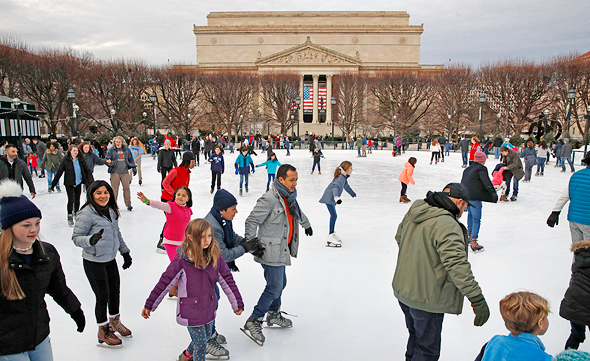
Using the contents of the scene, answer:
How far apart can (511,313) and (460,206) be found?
3.29ft

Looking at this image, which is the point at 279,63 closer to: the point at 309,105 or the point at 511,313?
the point at 309,105

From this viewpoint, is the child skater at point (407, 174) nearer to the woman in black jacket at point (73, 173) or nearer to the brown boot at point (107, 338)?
the woman in black jacket at point (73, 173)

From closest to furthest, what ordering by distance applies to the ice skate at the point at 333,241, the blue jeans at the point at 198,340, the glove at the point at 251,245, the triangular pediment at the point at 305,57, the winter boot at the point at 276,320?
the blue jeans at the point at 198,340, the glove at the point at 251,245, the winter boot at the point at 276,320, the ice skate at the point at 333,241, the triangular pediment at the point at 305,57

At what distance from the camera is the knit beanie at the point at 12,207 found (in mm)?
2111

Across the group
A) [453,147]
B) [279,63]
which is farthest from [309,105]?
[453,147]

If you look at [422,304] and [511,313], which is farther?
[422,304]

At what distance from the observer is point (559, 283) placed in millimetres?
4863

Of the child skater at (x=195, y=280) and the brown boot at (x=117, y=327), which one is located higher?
the child skater at (x=195, y=280)

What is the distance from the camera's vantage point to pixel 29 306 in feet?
6.93

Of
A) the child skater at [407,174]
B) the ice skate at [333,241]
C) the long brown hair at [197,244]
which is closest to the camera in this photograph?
the long brown hair at [197,244]

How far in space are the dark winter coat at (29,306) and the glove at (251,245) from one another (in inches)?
55.2

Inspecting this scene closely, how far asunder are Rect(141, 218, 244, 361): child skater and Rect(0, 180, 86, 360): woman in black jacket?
0.70 m

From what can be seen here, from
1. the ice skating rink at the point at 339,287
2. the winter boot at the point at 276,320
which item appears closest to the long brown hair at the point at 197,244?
the ice skating rink at the point at 339,287

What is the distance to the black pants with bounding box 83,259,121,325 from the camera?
3418mm
